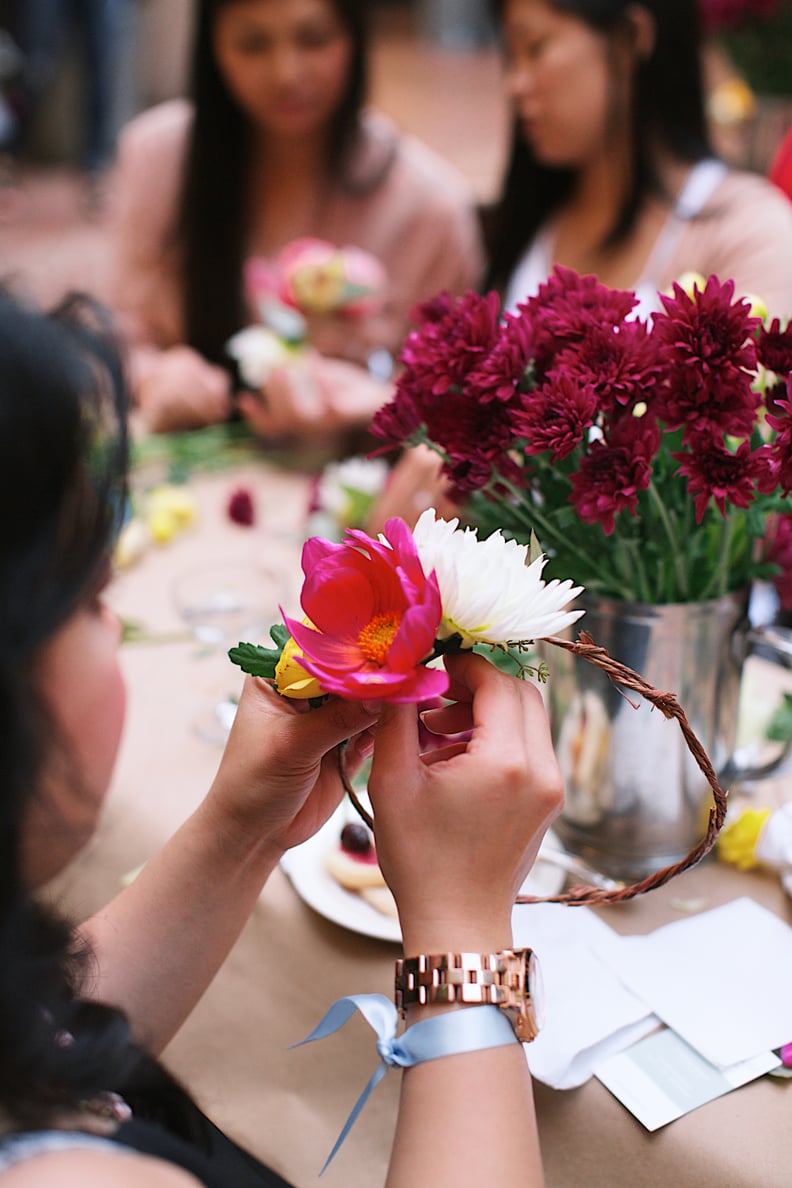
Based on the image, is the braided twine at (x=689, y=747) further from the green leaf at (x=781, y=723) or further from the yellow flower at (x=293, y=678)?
the green leaf at (x=781, y=723)

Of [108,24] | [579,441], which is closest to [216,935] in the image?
[579,441]

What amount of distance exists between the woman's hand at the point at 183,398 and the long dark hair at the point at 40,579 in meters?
1.30

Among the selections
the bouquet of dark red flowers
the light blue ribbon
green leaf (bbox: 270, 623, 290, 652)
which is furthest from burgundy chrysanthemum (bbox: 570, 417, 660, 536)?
the light blue ribbon

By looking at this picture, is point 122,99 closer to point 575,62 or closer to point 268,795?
point 575,62

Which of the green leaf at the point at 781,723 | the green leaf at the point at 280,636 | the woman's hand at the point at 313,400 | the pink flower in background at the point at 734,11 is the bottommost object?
the woman's hand at the point at 313,400

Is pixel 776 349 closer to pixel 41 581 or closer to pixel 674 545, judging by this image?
pixel 674 545

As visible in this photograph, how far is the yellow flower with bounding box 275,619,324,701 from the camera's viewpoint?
638mm

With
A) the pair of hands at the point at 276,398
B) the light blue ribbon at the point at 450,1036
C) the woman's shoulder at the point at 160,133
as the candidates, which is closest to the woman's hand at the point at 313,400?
the pair of hands at the point at 276,398

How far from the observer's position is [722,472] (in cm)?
68

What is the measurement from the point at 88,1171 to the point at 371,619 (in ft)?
1.01

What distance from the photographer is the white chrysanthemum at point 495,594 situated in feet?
2.00

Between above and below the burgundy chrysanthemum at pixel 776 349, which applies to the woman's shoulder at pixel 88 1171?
below

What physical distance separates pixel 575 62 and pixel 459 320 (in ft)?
3.88

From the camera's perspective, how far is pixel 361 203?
2.29 meters
